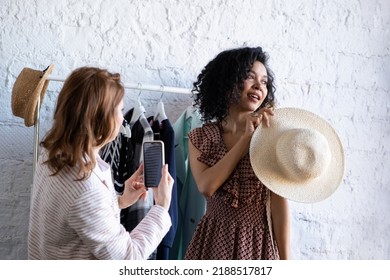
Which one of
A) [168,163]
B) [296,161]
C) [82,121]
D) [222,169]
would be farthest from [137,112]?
[82,121]

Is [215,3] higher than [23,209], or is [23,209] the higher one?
[215,3]

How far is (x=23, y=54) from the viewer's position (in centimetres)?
190

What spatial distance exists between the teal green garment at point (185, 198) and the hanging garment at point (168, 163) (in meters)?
0.09

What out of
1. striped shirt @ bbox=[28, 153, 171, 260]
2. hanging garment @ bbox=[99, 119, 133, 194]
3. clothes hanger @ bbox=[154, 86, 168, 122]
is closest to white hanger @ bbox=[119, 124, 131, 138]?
hanging garment @ bbox=[99, 119, 133, 194]

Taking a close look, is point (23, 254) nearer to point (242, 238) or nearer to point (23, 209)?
point (23, 209)

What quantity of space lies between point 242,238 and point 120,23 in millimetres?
908

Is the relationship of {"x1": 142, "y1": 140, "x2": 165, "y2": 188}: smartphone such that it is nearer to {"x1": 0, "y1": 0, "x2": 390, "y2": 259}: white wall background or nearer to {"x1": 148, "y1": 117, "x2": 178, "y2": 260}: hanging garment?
{"x1": 148, "y1": 117, "x2": 178, "y2": 260}: hanging garment

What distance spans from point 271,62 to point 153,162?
992 millimetres

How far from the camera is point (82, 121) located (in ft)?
3.59

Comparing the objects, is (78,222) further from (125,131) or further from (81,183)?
(125,131)

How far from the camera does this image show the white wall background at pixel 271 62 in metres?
1.90

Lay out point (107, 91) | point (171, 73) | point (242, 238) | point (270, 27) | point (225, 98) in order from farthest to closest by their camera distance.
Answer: point (270, 27) < point (171, 73) < point (225, 98) < point (242, 238) < point (107, 91)

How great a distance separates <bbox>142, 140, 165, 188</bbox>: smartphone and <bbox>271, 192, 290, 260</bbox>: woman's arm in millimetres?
363

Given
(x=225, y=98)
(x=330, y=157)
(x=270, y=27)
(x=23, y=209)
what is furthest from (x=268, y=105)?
(x=23, y=209)
